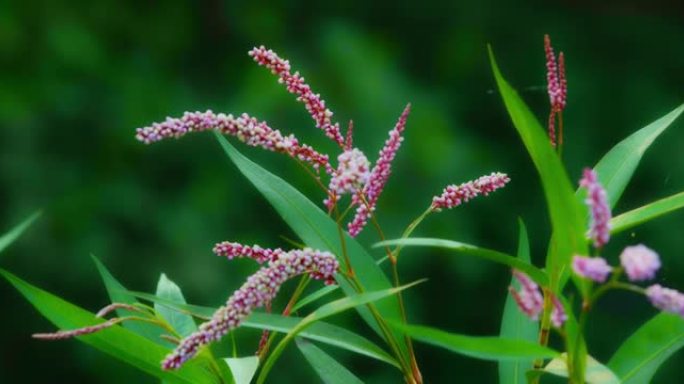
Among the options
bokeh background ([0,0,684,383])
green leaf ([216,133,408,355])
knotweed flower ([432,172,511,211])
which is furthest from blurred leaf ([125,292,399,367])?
bokeh background ([0,0,684,383])

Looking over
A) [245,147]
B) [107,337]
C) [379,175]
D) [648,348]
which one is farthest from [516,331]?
[245,147]

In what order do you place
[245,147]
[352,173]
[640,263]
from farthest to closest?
[245,147] < [352,173] < [640,263]

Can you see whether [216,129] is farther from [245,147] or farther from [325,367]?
[245,147]

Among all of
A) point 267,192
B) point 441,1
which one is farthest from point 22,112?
point 267,192

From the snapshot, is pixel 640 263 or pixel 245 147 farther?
pixel 245 147

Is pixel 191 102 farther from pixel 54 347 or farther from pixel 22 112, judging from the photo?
pixel 54 347

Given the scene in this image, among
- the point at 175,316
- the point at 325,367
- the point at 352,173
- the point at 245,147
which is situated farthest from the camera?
the point at 245,147
